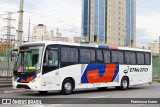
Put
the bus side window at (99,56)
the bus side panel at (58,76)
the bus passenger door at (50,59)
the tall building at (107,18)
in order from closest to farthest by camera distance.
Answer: the bus side panel at (58,76), the bus passenger door at (50,59), the bus side window at (99,56), the tall building at (107,18)

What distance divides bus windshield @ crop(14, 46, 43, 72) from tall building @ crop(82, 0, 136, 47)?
44.4m

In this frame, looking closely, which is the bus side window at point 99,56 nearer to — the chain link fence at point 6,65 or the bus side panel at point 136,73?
the bus side panel at point 136,73

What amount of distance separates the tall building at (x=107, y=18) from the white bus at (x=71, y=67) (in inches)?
1519

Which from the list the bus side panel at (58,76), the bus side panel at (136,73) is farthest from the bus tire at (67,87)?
the bus side panel at (136,73)

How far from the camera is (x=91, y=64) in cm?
2045

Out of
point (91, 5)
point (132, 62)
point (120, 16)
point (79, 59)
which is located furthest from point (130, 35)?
point (79, 59)

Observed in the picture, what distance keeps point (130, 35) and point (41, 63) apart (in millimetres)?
59354

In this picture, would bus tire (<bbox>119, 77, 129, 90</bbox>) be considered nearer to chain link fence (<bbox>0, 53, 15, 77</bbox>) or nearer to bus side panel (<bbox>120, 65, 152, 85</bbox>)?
bus side panel (<bbox>120, 65, 152, 85</bbox>)

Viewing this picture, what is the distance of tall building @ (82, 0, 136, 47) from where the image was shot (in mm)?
68525

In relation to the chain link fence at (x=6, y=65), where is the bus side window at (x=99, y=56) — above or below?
above

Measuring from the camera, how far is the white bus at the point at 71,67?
17438 millimetres

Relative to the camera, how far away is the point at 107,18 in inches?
3169

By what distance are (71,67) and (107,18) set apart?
62534 mm

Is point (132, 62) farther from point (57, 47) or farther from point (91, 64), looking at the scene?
point (57, 47)
